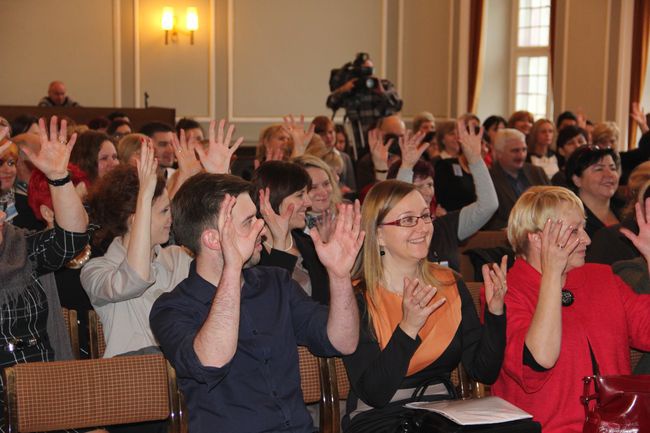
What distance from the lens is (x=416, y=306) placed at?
2.81 m

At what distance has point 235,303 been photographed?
2428mm

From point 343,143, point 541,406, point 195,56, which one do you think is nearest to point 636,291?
point 541,406

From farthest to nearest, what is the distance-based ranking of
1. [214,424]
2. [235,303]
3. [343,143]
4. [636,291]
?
[343,143] → [636,291] → [214,424] → [235,303]

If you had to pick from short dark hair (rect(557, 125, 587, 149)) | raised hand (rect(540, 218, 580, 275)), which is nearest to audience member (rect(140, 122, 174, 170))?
short dark hair (rect(557, 125, 587, 149))

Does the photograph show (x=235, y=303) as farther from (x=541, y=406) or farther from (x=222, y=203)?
(x=541, y=406)

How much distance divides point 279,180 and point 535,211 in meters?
1.31

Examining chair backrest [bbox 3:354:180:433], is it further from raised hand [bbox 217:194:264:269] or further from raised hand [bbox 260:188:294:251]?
raised hand [bbox 260:188:294:251]

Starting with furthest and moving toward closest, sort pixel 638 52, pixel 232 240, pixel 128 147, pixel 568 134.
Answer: pixel 638 52 < pixel 568 134 < pixel 128 147 < pixel 232 240

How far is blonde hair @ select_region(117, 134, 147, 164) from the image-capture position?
5.15m

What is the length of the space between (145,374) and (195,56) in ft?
31.3

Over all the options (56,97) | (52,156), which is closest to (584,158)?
(52,156)

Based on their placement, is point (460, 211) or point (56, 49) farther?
point (56, 49)

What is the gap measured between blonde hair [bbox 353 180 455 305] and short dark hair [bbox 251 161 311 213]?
33.2 inches

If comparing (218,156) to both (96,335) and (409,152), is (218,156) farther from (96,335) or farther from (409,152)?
(409,152)
